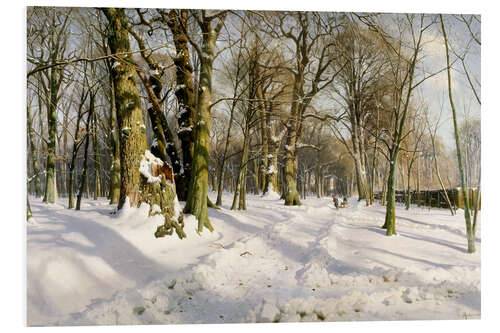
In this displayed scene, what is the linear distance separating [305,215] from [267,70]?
127 inches

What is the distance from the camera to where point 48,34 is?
3707 millimetres

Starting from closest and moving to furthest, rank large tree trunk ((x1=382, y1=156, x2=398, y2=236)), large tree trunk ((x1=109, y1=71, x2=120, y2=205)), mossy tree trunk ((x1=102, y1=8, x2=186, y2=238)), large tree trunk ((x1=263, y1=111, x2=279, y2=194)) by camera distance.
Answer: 1. mossy tree trunk ((x1=102, y1=8, x2=186, y2=238))
2. large tree trunk ((x1=382, y1=156, x2=398, y2=236))
3. large tree trunk ((x1=109, y1=71, x2=120, y2=205))
4. large tree trunk ((x1=263, y1=111, x2=279, y2=194))

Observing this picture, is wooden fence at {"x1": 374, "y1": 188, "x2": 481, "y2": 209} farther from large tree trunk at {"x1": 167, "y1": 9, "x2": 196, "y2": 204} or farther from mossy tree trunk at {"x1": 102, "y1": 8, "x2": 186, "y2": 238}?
large tree trunk at {"x1": 167, "y1": 9, "x2": 196, "y2": 204}

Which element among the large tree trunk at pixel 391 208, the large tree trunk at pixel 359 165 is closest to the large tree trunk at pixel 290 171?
the large tree trunk at pixel 359 165

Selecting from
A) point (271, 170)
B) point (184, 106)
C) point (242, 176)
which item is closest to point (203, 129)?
point (184, 106)

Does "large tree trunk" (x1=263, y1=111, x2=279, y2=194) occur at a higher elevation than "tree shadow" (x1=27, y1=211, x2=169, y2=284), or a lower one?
higher

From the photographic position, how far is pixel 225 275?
3.25 m

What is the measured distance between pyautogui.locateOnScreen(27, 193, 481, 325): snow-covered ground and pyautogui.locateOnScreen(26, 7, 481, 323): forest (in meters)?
0.16

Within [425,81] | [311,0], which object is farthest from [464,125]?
[311,0]

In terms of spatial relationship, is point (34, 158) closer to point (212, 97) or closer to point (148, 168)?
point (148, 168)

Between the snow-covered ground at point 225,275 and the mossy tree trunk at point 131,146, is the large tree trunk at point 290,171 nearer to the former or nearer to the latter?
the snow-covered ground at point 225,275

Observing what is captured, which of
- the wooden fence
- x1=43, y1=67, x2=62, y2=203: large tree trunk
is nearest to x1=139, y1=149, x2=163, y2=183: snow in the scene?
x1=43, y1=67, x2=62, y2=203: large tree trunk

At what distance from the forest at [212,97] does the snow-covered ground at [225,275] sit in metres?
0.16

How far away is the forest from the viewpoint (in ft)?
12.4
